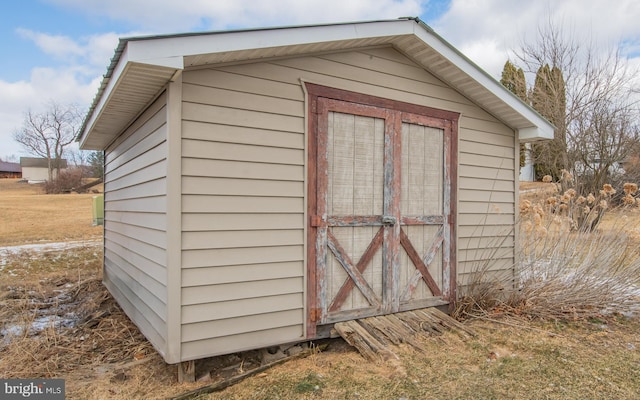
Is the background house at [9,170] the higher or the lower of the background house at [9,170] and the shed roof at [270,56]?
the higher

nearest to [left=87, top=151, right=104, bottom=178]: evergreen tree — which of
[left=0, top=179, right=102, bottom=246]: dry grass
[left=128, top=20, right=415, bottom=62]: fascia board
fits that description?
[left=0, top=179, right=102, bottom=246]: dry grass

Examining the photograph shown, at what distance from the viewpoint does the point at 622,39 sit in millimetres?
11008

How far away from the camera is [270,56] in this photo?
10.4 feet

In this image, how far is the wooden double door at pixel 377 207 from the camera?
3441mm

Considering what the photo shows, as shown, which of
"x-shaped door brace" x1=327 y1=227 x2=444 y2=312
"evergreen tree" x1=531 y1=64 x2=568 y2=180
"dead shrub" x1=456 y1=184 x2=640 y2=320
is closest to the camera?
"x-shaped door brace" x1=327 y1=227 x2=444 y2=312

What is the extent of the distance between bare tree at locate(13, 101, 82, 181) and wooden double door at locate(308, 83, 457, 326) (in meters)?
33.1

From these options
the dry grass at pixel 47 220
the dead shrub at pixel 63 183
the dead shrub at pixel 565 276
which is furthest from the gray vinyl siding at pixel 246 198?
the dead shrub at pixel 63 183

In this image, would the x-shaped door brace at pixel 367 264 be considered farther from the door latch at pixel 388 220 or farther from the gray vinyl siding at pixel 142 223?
the gray vinyl siding at pixel 142 223

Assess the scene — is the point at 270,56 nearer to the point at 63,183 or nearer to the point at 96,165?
the point at 63,183

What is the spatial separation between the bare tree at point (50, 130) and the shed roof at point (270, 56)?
102 feet

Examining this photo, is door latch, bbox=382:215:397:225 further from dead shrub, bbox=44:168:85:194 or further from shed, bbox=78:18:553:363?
dead shrub, bbox=44:168:85:194

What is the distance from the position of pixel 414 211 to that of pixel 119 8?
5112mm

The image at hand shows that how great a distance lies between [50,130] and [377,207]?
3532 centimetres

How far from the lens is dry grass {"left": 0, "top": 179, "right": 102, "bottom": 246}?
10.5m
